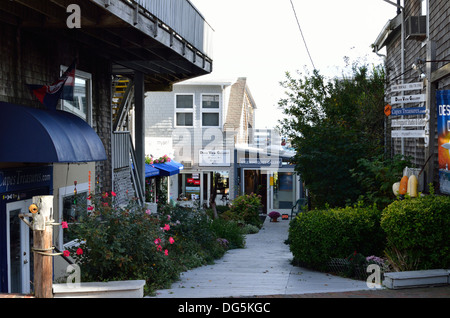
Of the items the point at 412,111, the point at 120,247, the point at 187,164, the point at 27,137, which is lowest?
the point at 120,247

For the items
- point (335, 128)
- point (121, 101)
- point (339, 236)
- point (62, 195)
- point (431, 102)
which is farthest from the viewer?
point (121, 101)

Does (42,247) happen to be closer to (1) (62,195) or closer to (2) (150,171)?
(1) (62,195)

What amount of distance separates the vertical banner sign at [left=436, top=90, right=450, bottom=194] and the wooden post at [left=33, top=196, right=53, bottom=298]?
6745 mm

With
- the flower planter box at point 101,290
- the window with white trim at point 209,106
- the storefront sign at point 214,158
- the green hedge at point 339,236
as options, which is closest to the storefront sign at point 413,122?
the green hedge at point 339,236

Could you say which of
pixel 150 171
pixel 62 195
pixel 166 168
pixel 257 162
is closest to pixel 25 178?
pixel 62 195

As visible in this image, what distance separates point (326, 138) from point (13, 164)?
907 cm

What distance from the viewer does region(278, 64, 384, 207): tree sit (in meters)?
14.5

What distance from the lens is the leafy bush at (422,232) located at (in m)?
8.56

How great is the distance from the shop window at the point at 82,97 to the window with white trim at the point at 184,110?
15.8 meters

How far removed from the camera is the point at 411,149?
45.6 ft

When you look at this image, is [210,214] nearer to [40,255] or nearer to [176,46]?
[176,46]

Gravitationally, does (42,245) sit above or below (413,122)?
below

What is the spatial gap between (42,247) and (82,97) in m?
6.45

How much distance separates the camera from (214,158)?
27.8 meters
